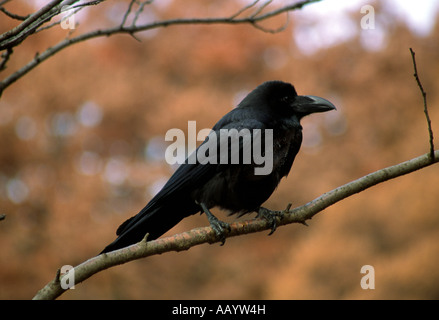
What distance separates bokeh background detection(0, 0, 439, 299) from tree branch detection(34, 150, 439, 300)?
132 inches

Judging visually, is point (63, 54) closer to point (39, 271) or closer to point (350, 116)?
point (39, 271)

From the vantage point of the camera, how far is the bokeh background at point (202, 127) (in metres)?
6.14

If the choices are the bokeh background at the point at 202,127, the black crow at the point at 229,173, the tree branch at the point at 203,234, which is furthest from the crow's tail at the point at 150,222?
the bokeh background at the point at 202,127

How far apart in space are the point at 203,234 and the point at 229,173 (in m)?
0.86

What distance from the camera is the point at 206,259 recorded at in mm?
7648

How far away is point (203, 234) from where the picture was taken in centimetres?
268

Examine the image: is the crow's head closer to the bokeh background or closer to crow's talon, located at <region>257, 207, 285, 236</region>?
crow's talon, located at <region>257, 207, 285, 236</region>

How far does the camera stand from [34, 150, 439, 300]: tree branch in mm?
2229

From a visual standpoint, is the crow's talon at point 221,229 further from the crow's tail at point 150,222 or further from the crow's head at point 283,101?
the crow's head at point 283,101

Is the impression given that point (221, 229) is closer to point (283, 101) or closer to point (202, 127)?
point (283, 101)

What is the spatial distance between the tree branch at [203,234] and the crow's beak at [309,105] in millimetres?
1111

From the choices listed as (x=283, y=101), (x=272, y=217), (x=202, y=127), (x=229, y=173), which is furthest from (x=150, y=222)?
(x=202, y=127)

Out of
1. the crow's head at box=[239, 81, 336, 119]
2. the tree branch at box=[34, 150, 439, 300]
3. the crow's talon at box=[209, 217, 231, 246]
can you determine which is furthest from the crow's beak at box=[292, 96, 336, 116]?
the crow's talon at box=[209, 217, 231, 246]
